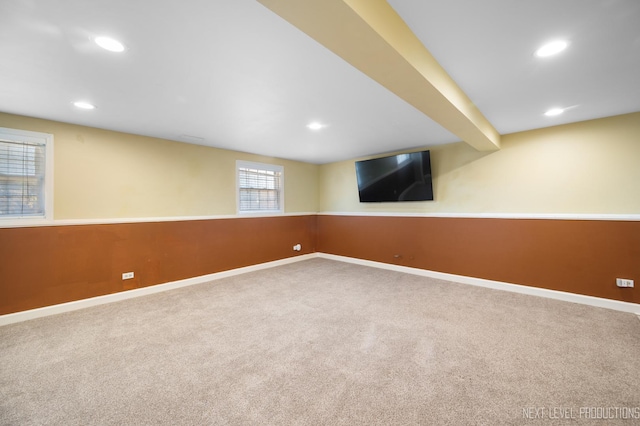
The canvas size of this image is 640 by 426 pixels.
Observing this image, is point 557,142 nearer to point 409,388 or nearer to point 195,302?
point 409,388

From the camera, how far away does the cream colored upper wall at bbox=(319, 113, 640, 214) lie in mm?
3035

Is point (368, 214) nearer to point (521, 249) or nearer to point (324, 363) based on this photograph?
point (521, 249)

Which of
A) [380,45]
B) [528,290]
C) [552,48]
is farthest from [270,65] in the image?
[528,290]

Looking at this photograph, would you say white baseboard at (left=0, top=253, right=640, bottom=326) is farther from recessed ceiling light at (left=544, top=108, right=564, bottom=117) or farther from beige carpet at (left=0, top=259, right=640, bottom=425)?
recessed ceiling light at (left=544, top=108, right=564, bottom=117)

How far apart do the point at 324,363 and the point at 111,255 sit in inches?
129

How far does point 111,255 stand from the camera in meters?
3.41

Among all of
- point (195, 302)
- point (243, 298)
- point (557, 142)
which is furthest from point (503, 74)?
point (195, 302)

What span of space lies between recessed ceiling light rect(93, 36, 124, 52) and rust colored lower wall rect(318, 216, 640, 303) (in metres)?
4.53

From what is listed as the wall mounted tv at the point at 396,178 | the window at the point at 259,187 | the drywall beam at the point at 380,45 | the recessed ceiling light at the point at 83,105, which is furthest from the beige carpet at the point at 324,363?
the recessed ceiling light at the point at 83,105

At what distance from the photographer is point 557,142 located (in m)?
3.41

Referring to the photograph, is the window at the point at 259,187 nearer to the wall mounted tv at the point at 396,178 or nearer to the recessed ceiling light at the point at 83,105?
the wall mounted tv at the point at 396,178

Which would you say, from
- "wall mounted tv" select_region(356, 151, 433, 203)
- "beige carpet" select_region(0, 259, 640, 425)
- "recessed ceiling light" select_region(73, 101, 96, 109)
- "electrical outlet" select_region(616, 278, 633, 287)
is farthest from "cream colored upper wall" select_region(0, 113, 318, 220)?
"electrical outlet" select_region(616, 278, 633, 287)

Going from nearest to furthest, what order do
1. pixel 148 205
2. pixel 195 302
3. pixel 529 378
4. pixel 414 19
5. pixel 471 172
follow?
1. pixel 414 19
2. pixel 529 378
3. pixel 195 302
4. pixel 148 205
5. pixel 471 172

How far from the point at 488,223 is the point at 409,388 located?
3159 mm
